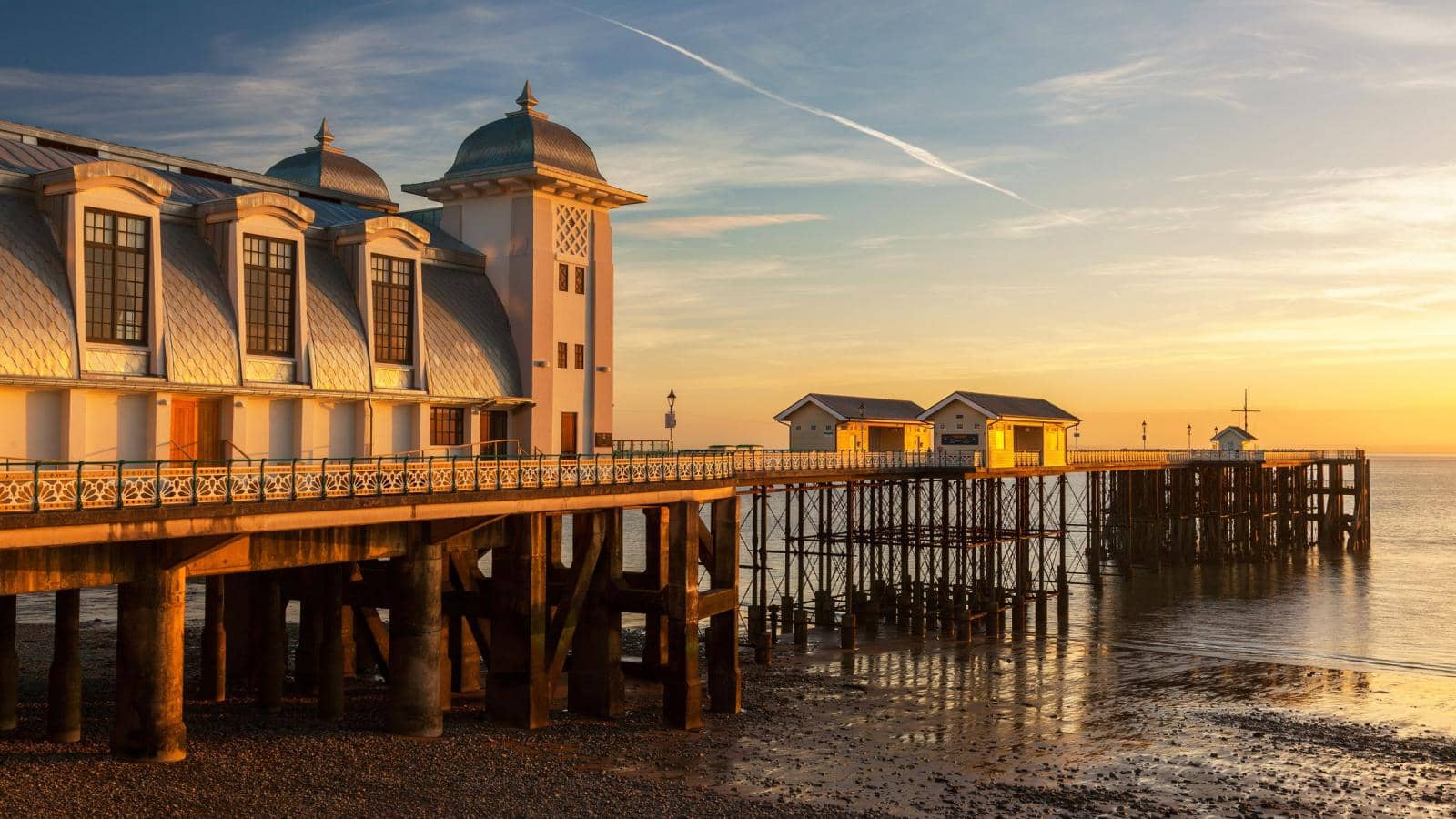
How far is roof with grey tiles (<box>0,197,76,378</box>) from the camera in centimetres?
2138

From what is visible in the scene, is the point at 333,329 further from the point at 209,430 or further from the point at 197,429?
the point at 197,429

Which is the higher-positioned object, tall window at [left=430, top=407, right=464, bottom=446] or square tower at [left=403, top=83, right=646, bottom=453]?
square tower at [left=403, top=83, right=646, bottom=453]

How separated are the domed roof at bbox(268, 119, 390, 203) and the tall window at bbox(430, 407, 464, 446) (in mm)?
11482

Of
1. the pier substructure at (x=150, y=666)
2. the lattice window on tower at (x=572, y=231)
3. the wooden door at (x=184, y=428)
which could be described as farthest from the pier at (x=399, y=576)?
the lattice window on tower at (x=572, y=231)

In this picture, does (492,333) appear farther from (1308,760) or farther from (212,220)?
(1308,760)

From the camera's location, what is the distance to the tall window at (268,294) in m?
25.7

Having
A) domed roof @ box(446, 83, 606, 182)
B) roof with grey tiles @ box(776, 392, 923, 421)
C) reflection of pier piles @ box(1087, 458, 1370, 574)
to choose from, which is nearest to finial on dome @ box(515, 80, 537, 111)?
domed roof @ box(446, 83, 606, 182)

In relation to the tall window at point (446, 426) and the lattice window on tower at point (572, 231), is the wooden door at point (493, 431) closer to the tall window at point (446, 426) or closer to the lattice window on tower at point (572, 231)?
the tall window at point (446, 426)

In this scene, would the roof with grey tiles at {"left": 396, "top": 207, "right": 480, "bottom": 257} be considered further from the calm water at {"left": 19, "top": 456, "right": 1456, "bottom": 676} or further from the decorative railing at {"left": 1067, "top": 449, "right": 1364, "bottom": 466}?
the decorative railing at {"left": 1067, "top": 449, "right": 1364, "bottom": 466}

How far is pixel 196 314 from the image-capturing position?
2455 centimetres

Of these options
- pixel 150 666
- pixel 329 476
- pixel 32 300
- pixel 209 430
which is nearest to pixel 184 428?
pixel 209 430

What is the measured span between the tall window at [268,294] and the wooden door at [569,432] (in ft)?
30.9

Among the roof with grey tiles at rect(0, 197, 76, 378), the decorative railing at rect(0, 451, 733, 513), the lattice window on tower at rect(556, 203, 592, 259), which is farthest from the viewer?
the lattice window on tower at rect(556, 203, 592, 259)

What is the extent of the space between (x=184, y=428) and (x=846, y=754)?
15.5 m
